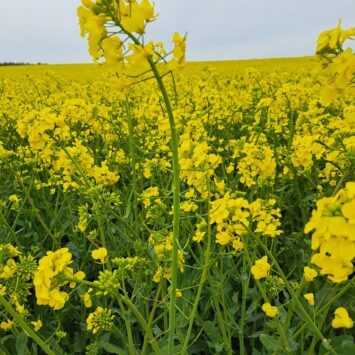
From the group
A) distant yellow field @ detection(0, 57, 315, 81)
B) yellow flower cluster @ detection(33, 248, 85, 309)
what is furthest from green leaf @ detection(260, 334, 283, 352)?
distant yellow field @ detection(0, 57, 315, 81)

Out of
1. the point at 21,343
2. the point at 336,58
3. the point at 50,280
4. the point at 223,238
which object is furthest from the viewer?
the point at 21,343

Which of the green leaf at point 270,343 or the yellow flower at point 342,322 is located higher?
the yellow flower at point 342,322

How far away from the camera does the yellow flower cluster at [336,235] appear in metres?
A: 0.74

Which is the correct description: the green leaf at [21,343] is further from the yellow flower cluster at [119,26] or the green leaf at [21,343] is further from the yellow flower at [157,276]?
the yellow flower cluster at [119,26]

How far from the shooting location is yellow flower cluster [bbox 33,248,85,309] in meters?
1.23

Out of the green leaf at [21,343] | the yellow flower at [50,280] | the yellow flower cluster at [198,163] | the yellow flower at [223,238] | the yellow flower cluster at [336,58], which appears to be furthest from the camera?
the green leaf at [21,343]

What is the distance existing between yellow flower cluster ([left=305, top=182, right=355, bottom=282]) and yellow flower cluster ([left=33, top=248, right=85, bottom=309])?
28.2 inches

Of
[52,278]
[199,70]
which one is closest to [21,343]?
[52,278]

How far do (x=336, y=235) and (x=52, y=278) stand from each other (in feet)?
2.63

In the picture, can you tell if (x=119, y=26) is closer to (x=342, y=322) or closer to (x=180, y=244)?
(x=342, y=322)

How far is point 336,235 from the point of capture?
0.76 meters

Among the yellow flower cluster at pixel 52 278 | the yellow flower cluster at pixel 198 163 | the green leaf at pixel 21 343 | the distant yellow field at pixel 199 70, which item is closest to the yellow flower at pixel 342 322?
the yellow flower cluster at pixel 52 278

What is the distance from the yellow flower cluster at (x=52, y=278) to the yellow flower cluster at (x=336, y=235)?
0.72m

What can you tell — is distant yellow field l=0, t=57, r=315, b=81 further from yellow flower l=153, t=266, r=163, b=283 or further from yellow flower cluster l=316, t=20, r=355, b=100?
yellow flower cluster l=316, t=20, r=355, b=100
